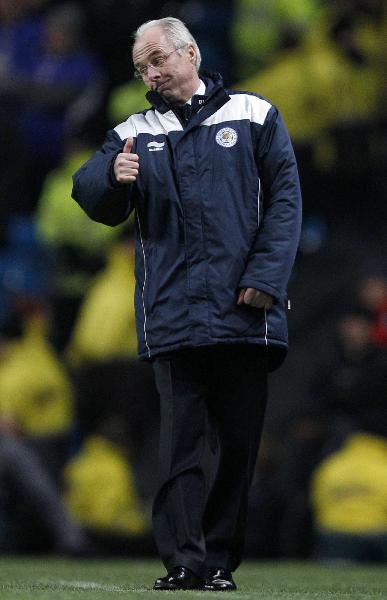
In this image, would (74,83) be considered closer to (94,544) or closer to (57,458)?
(57,458)

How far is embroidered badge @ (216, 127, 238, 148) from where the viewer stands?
17.0ft

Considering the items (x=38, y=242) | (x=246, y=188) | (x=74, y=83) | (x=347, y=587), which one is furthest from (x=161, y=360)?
(x=74, y=83)

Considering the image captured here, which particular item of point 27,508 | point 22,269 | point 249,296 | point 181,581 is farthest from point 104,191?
point 22,269

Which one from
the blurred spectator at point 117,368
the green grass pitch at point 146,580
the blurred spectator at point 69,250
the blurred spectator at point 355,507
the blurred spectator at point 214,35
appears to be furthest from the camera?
the blurred spectator at point 69,250

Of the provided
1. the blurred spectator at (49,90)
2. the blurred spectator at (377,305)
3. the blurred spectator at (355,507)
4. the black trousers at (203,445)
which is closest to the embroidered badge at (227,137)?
the black trousers at (203,445)

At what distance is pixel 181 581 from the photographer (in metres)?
5.06

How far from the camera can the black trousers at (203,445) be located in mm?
5148

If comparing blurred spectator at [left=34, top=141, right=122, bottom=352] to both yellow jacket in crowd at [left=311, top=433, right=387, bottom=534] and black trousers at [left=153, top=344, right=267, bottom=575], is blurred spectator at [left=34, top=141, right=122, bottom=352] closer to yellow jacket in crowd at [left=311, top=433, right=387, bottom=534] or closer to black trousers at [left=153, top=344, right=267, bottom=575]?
yellow jacket in crowd at [left=311, top=433, right=387, bottom=534]

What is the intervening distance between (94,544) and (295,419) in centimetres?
133

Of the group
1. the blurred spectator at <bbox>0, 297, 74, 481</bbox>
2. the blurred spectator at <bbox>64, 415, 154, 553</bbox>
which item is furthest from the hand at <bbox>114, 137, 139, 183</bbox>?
the blurred spectator at <bbox>0, 297, 74, 481</bbox>

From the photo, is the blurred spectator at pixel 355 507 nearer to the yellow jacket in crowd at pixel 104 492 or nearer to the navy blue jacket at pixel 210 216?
the yellow jacket in crowd at pixel 104 492

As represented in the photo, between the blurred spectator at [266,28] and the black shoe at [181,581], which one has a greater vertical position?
the blurred spectator at [266,28]

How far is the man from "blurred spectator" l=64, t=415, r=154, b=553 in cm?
375

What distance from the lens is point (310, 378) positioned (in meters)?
9.59
